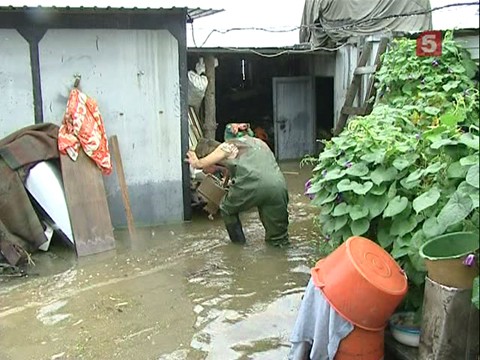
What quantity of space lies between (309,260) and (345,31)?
7.51 metres

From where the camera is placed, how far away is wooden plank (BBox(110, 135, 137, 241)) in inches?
313

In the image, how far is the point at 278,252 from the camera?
275 inches

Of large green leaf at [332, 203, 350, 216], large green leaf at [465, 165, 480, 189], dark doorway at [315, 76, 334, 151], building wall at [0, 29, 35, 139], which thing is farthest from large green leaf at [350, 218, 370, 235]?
dark doorway at [315, 76, 334, 151]

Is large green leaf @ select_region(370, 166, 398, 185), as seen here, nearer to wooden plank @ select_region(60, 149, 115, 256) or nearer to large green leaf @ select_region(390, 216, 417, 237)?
large green leaf @ select_region(390, 216, 417, 237)

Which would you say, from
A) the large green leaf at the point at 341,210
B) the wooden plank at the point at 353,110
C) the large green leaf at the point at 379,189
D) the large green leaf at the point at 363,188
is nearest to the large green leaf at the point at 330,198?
the large green leaf at the point at 341,210

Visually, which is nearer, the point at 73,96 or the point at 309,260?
the point at 309,260

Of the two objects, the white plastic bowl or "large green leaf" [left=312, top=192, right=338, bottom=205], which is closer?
the white plastic bowl

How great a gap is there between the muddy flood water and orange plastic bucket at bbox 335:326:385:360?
2.85ft

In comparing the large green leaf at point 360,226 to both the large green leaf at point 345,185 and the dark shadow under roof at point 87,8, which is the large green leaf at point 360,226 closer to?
the large green leaf at point 345,185

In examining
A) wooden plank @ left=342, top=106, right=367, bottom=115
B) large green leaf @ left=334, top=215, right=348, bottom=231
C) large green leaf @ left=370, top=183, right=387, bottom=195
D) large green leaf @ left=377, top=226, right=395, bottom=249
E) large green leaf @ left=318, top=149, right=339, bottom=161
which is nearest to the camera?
large green leaf @ left=377, top=226, right=395, bottom=249

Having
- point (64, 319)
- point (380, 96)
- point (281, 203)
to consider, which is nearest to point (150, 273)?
point (64, 319)

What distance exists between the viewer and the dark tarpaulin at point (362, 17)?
13.3 m

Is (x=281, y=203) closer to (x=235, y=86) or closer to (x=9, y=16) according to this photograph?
(x=9, y=16)

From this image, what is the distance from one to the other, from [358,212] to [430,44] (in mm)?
4158
